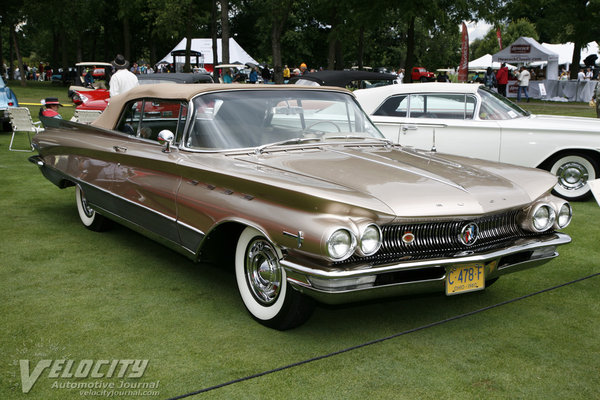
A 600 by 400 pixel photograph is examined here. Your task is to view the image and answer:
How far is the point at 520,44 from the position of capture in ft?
105

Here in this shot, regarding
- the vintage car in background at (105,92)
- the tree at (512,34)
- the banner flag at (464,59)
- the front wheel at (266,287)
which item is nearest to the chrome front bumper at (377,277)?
the front wheel at (266,287)

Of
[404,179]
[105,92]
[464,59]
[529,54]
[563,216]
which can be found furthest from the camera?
[529,54]

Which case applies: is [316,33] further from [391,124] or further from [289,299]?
[289,299]

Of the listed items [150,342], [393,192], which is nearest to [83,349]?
[150,342]

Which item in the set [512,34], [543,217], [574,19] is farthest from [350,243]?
[512,34]

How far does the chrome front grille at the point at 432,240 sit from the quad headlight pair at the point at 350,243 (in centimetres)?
9

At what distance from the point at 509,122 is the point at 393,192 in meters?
5.25

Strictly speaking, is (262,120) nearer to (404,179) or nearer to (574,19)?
(404,179)

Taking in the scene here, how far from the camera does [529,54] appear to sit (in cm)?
3167

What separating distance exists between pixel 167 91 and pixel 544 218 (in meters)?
3.00

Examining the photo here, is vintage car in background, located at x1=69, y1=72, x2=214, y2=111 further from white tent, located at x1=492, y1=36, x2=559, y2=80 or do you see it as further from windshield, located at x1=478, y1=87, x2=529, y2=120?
white tent, located at x1=492, y1=36, x2=559, y2=80

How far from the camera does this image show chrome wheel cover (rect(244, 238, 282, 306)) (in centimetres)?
367

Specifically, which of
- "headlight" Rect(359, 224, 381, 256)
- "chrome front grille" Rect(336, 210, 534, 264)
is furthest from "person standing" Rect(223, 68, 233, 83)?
"headlight" Rect(359, 224, 381, 256)

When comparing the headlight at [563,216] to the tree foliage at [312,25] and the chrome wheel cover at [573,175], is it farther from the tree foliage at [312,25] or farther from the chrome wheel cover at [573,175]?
the tree foliage at [312,25]
